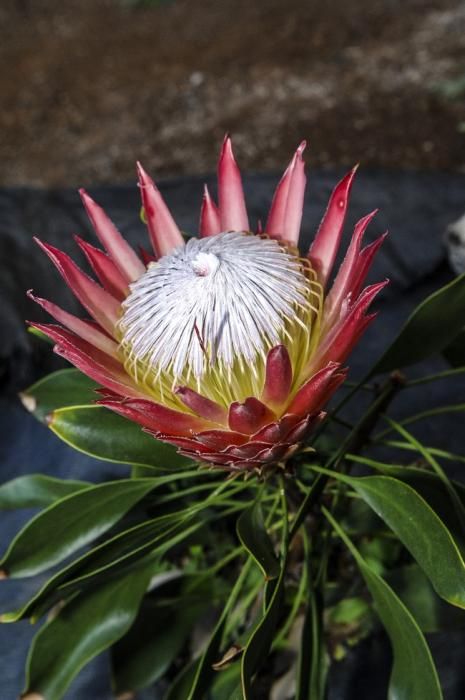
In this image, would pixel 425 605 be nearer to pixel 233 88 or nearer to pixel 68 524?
pixel 68 524

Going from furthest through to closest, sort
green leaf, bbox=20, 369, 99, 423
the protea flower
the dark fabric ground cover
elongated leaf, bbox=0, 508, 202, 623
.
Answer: the dark fabric ground cover
green leaf, bbox=20, 369, 99, 423
elongated leaf, bbox=0, 508, 202, 623
the protea flower

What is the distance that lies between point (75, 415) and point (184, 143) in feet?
9.69

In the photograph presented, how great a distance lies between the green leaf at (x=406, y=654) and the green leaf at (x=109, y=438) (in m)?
0.32

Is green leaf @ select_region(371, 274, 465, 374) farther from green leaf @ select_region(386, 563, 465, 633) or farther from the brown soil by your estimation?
the brown soil

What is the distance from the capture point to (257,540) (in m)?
1.04

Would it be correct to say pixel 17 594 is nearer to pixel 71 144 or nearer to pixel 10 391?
pixel 10 391

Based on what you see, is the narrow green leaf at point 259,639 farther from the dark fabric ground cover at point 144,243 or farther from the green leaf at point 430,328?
the dark fabric ground cover at point 144,243

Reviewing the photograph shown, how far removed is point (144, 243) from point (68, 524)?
1.29 meters

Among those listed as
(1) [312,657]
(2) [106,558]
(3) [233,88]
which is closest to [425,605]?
(1) [312,657]

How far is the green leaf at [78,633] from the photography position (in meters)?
1.14

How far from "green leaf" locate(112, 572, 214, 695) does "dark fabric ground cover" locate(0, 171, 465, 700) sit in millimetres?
165

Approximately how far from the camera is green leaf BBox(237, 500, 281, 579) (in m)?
0.96

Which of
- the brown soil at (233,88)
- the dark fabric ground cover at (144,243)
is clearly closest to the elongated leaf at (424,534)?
the dark fabric ground cover at (144,243)

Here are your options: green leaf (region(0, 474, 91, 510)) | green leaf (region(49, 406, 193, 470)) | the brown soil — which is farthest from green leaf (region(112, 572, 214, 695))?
the brown soil
